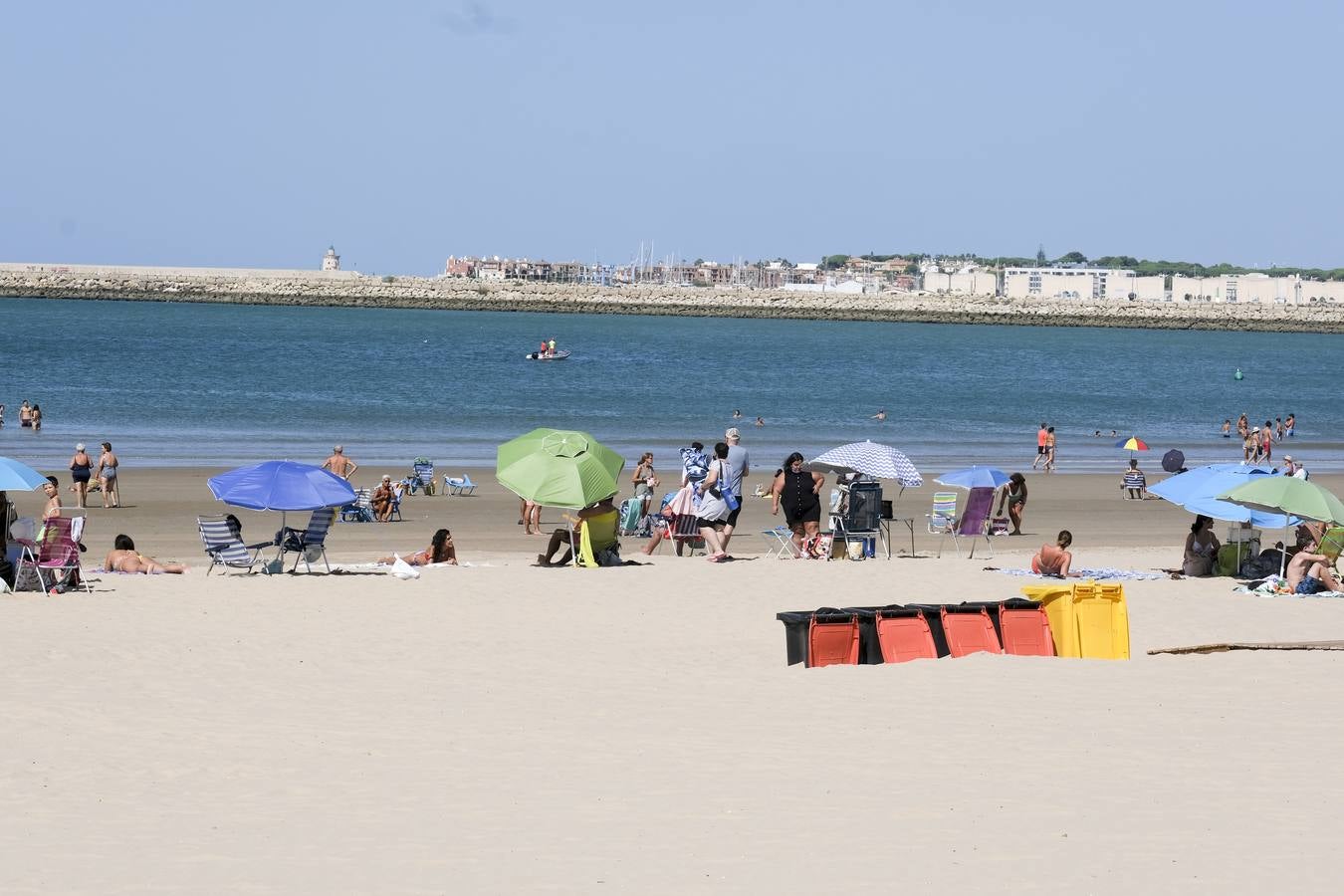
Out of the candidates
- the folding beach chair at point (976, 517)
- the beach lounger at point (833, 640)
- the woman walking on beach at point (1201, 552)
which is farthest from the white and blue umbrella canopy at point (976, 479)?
the beach lounger at point (833, 640)

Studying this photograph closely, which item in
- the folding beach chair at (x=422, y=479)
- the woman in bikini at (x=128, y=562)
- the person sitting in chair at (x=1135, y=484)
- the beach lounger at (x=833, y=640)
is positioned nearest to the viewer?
the beach lounger at (x=833, y=640)

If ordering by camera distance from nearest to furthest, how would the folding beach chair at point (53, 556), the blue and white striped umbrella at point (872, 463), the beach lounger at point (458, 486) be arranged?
the folding beach chair at point (53, 556), the blue and white striped umbrella at point (872, 463), the beach lounger at point (458, 486)

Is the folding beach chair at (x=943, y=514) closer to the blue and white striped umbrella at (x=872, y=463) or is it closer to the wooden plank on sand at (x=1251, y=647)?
the blue and white striped umbrella at (x=872, y=463)

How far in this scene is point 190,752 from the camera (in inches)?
340

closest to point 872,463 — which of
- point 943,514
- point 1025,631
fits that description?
point 943,514

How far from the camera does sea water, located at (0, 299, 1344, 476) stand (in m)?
35.3

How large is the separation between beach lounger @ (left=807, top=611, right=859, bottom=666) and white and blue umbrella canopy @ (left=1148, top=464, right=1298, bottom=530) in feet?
17.0

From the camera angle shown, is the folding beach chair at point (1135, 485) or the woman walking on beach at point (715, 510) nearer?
the woman walking on beach at point (715, 510)

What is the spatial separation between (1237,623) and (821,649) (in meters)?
3.93

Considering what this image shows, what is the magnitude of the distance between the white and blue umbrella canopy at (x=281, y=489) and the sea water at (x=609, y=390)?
14401mm

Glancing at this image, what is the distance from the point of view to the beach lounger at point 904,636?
36.7 feet

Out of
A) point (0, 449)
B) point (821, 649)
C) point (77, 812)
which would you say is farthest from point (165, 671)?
point (0, 449)

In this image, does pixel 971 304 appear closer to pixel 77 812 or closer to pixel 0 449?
pixel 0 449

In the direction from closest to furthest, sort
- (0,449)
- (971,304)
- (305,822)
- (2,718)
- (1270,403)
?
1. (305,822)
2. (2,718)
3. (0,449)
4. (1270,403)
5. (971,304)
